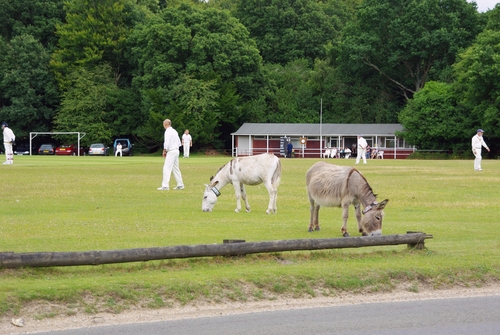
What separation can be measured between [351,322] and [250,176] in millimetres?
12792

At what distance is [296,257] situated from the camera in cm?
1581

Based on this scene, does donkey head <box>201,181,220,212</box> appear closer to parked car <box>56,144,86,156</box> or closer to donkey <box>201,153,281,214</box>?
donkey <box>201,153,281,214</box>

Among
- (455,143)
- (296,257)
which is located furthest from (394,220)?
(455,143)

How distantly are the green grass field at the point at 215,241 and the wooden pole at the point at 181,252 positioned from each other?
11.2 inches

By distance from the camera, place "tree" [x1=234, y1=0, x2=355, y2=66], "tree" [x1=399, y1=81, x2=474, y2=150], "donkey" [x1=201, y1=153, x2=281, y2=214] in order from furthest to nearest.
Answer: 1. "tree" [x1=234, y1=0, x2=355, y2=66]
2. "tree" [x1=399, y1=81, x2=474, y2=150]
3. "donkey" [x1=201, y1=153, x2=281, y2=214]

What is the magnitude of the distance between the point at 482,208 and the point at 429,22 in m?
80.6

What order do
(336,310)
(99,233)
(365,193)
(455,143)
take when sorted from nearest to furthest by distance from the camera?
(336,310) → (365,193) → (99,233) → (455,143)

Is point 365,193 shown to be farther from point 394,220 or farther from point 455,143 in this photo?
point 455,143

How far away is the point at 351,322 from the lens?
1188cm

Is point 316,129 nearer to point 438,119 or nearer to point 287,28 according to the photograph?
point 438,119

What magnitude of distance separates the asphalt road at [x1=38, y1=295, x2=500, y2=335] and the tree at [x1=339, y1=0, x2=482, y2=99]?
304 feet

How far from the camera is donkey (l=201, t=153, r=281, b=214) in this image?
2414 centimetres

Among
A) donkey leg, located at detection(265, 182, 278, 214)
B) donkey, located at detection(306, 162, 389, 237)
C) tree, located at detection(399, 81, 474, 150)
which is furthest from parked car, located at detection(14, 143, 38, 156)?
donkey, located at detection(306, 162, 389, 237)

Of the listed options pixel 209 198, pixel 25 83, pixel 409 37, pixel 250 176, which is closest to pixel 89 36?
pixel 25 83
